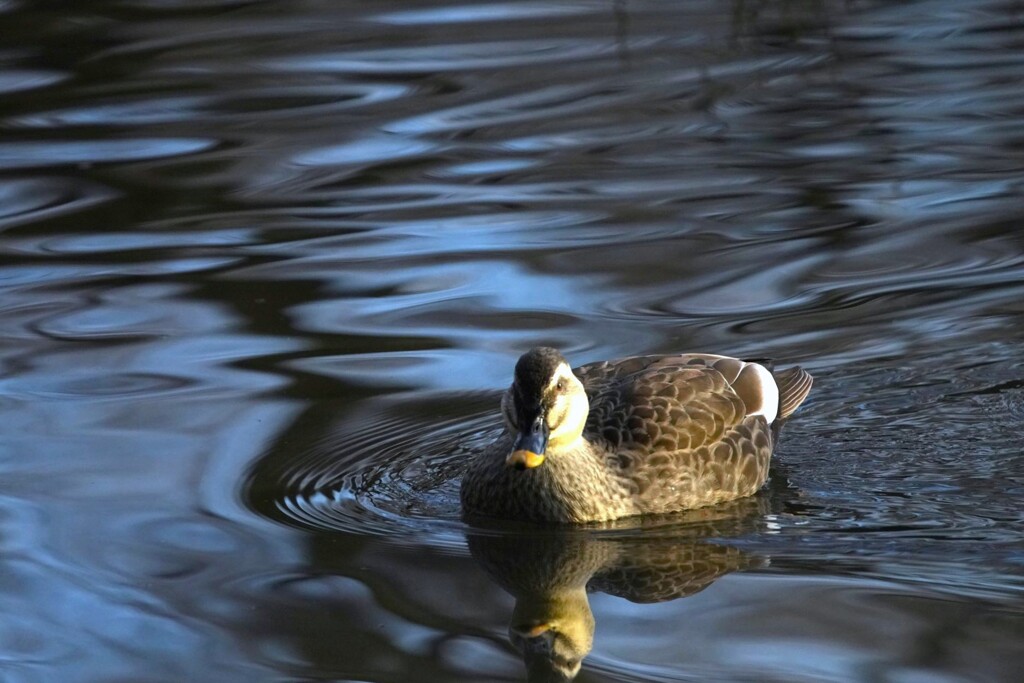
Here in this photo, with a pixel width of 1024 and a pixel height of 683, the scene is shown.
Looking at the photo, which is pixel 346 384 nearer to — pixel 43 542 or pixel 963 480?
pixel 43 542

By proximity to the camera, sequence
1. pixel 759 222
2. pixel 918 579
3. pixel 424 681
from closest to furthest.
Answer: pixel 424 681
pixel 918 579
pixel 759 222

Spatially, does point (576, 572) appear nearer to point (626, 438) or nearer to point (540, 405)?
point (540, 405)

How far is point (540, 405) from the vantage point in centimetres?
655

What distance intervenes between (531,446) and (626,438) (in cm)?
70

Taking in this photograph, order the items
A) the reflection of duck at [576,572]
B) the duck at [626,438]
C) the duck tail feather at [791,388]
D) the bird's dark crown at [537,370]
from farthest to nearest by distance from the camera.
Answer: the duck tail feather at [791,388], the duck at [626,438], the bird's dark crown at [537,370], the reflection of duck at [576,572]

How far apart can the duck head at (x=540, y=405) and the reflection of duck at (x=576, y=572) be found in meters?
0.34

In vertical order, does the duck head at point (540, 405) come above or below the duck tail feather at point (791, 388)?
above

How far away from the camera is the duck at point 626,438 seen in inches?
261

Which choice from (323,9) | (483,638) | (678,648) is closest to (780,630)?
(678,648)

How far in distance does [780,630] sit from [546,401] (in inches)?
53.9

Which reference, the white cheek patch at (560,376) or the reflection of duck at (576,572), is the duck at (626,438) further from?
the reflection of duck at (576,572)

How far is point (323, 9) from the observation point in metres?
17.2

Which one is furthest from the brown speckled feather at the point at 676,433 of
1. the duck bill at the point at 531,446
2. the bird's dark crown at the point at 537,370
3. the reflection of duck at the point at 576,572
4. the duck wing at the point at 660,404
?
the bird's dark crown at the point at 537,370

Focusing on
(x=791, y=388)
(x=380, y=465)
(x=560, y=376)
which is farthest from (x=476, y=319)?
(x=560, y=376)
